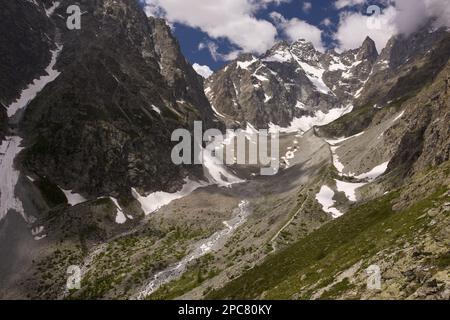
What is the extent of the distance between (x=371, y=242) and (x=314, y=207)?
172 feet

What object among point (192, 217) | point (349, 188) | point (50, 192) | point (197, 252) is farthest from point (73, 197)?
point (349, 188)

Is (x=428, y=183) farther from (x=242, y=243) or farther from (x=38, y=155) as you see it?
(x=38, y=155)

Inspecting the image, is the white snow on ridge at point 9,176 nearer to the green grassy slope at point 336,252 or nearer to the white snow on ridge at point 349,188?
the green grassy slope at point 336,252

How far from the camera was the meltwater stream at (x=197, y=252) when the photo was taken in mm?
95088

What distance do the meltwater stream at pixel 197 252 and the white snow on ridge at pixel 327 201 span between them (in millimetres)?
24536

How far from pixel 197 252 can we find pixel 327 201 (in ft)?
105

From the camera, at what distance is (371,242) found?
163 ft

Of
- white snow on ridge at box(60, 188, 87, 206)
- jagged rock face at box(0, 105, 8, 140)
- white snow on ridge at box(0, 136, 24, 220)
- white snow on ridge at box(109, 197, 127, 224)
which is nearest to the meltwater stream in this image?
white snow on ridge at box(109, 197, 127, 224)

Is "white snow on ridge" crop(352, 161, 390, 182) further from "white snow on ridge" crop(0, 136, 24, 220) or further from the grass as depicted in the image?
"white snow on ridge" crop(0, 136, 24, 220)

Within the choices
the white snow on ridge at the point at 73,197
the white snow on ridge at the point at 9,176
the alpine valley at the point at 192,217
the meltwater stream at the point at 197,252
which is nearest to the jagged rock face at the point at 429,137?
the alpine valley at the point at 192,217

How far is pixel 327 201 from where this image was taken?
354 ft

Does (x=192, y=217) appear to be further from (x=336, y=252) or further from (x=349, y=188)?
(x=336, y=252)

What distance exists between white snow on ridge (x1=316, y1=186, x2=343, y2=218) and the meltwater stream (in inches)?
966

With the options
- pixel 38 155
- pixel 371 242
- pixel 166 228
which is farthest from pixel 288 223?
pixel 38 155
